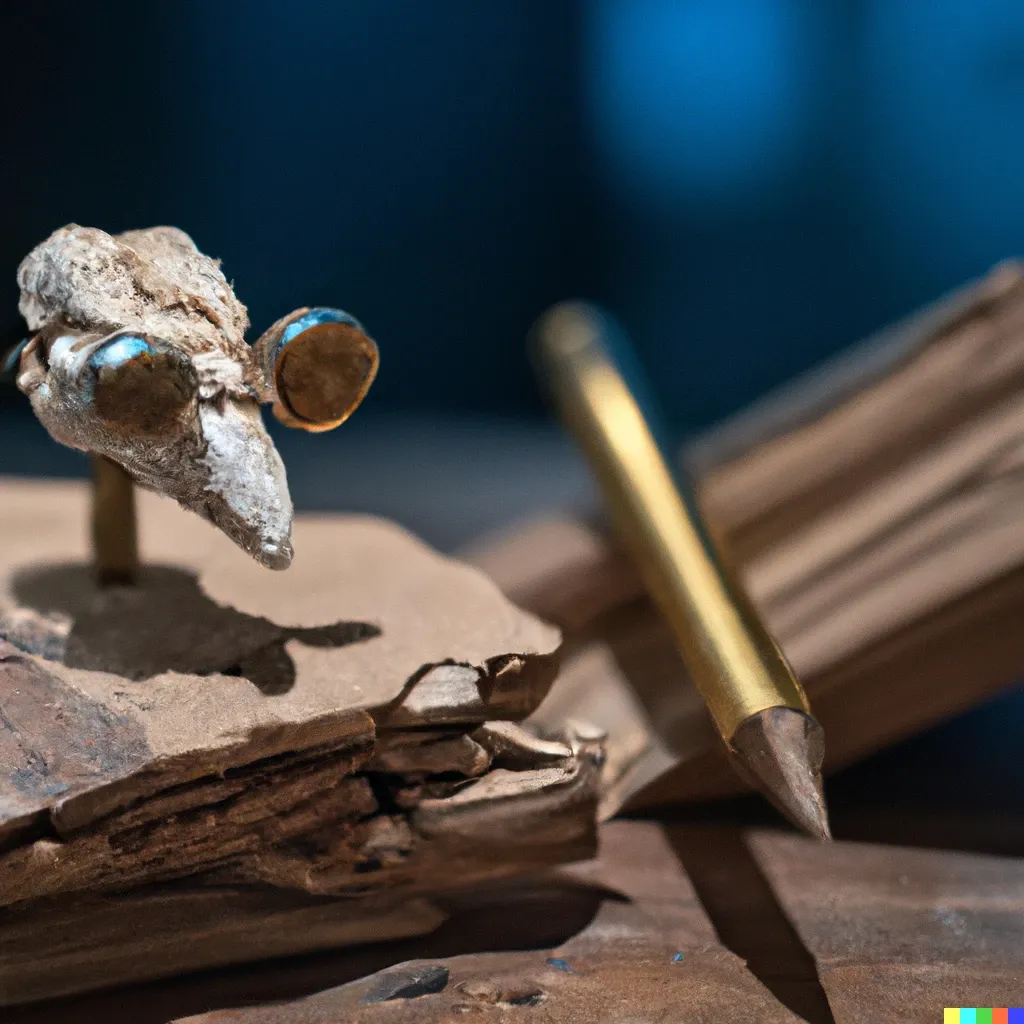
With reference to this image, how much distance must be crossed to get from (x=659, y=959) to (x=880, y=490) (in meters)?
0.57

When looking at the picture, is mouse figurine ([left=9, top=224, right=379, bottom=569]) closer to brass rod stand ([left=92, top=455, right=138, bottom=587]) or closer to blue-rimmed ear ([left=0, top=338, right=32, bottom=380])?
blue-rimmed ear ([left=0, top=338, right=32, bottom=380])

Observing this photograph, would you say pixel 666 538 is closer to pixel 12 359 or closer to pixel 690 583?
pixel 690 583

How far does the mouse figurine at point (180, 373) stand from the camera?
1.99 ft

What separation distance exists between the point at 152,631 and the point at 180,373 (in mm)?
242

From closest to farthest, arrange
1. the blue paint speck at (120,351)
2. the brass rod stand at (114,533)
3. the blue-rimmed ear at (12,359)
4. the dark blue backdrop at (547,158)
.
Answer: the blue paint speck at (120,351)
the blue-rimmed ear at (12,359)
the brass rod stand at (114,533)
the dark blue backdrop at (547,158)

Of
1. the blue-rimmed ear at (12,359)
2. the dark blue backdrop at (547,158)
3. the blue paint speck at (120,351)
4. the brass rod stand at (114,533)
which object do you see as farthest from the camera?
the dark blue backdrop at (547,158)

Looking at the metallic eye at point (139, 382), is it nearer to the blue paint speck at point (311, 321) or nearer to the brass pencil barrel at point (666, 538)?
the blue paint speck at point (311, 321)

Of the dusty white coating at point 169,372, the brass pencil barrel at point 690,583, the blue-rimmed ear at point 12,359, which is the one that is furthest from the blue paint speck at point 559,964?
the blue-rimmed ear at point 12,359

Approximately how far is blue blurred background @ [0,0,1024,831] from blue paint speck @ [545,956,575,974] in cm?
65

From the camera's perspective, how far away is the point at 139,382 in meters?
0.60

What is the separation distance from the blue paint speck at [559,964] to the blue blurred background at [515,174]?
25.7 inches

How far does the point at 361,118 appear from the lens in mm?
1432

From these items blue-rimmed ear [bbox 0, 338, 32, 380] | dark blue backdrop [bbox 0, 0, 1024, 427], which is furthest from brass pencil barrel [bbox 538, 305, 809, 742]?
blue-rimmed ear [bbox 0, 338, 32, 380]

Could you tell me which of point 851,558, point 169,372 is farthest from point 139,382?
point 851,558
